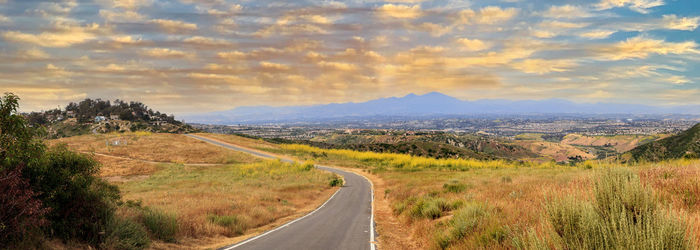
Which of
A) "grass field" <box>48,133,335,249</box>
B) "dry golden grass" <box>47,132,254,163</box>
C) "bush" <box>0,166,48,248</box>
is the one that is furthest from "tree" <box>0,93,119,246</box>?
"dry golden grass" <box>47,132,254,163</box>

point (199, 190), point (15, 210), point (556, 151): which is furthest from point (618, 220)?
point (556, 151)

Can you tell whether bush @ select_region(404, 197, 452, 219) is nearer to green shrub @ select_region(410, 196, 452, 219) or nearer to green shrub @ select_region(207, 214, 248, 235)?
green shrub @ select_region(410, 196, 452, 219)

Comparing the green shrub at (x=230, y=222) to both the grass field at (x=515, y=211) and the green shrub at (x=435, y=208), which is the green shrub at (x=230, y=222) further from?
the green shrub at (x=435, y=208)

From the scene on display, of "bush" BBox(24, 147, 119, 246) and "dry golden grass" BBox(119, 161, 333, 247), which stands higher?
"bush" BBox(24, 147, 119, 246)

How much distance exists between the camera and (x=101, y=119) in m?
123

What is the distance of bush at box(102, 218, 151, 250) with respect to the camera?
9773 millimetres

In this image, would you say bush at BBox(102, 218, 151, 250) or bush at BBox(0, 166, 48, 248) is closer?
bush at BBox(0, 166, 48, 248)

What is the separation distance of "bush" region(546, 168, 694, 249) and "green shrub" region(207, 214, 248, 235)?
14.0 m

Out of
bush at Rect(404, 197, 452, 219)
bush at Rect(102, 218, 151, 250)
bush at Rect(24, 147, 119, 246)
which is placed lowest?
bush at Rect(404, 197, 452, 219)

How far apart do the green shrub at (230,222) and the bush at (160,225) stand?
108 inches

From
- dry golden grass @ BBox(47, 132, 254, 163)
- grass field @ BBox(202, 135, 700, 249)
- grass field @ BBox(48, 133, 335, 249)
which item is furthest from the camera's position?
dry golden grass @ BBox(47, 132, 254, 163)

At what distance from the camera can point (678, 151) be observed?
5750cm

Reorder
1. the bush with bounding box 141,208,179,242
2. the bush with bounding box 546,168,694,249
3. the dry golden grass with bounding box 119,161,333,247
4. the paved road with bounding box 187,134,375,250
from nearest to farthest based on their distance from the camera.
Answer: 1. the bush with bounding box 546,168,694,249
2. the bush with bounding box 141,208,179,242
3. the paved road with bounding box 187,134,375,250
4. the dry golden grass with bounding box 119,161,333,247

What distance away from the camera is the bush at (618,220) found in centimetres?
360
